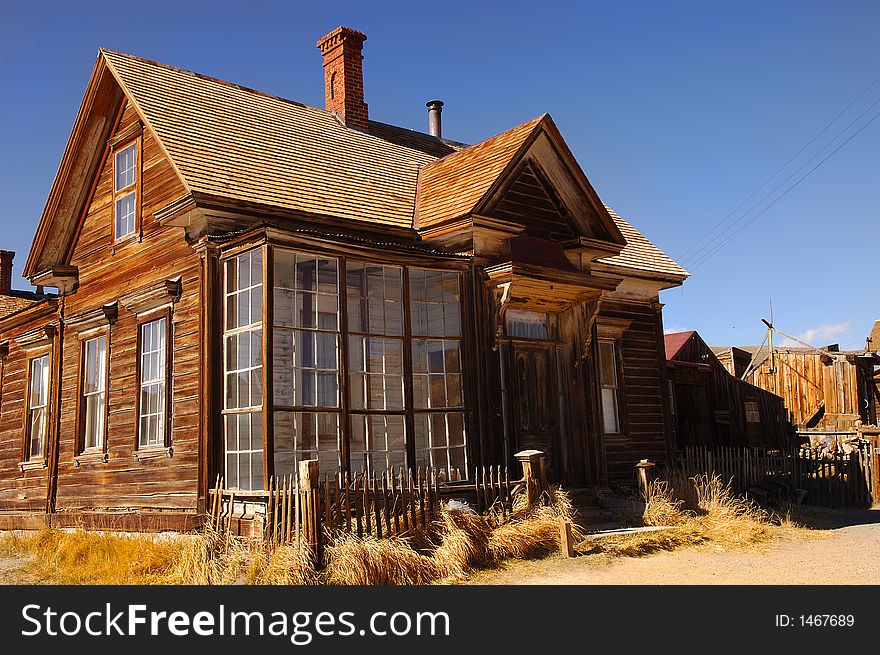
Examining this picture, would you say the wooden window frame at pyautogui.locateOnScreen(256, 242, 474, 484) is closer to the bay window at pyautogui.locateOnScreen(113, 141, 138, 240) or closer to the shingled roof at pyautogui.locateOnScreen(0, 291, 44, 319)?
the bay window at pyautogui.locateOnScreen(113, 141, 138, 240)

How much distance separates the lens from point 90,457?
45.0 feet

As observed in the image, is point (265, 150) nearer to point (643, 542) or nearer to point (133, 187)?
point (133, 187)

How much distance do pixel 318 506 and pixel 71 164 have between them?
940cm

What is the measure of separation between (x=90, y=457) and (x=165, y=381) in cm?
300

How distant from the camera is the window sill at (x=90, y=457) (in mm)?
13430

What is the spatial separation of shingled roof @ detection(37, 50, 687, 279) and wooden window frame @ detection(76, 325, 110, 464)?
3.60 m

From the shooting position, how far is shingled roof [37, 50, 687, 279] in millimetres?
12250

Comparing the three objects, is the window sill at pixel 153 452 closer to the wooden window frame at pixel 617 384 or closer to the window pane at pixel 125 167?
the window pane at pixel 125 167

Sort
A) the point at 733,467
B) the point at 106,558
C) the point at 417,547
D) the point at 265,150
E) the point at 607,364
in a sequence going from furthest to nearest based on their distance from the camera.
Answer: the point at 607,364 < the point at 733,467 < the point at 265,150 < the point at 106,558 < the point at 417,547

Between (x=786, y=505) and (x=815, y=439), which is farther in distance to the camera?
(x=815, y=439)

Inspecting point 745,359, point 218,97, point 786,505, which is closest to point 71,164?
point 218,97

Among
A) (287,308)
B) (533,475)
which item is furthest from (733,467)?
(287,308)

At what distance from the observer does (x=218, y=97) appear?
14984 mm

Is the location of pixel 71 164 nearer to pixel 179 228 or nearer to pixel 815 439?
pixel 179 228
